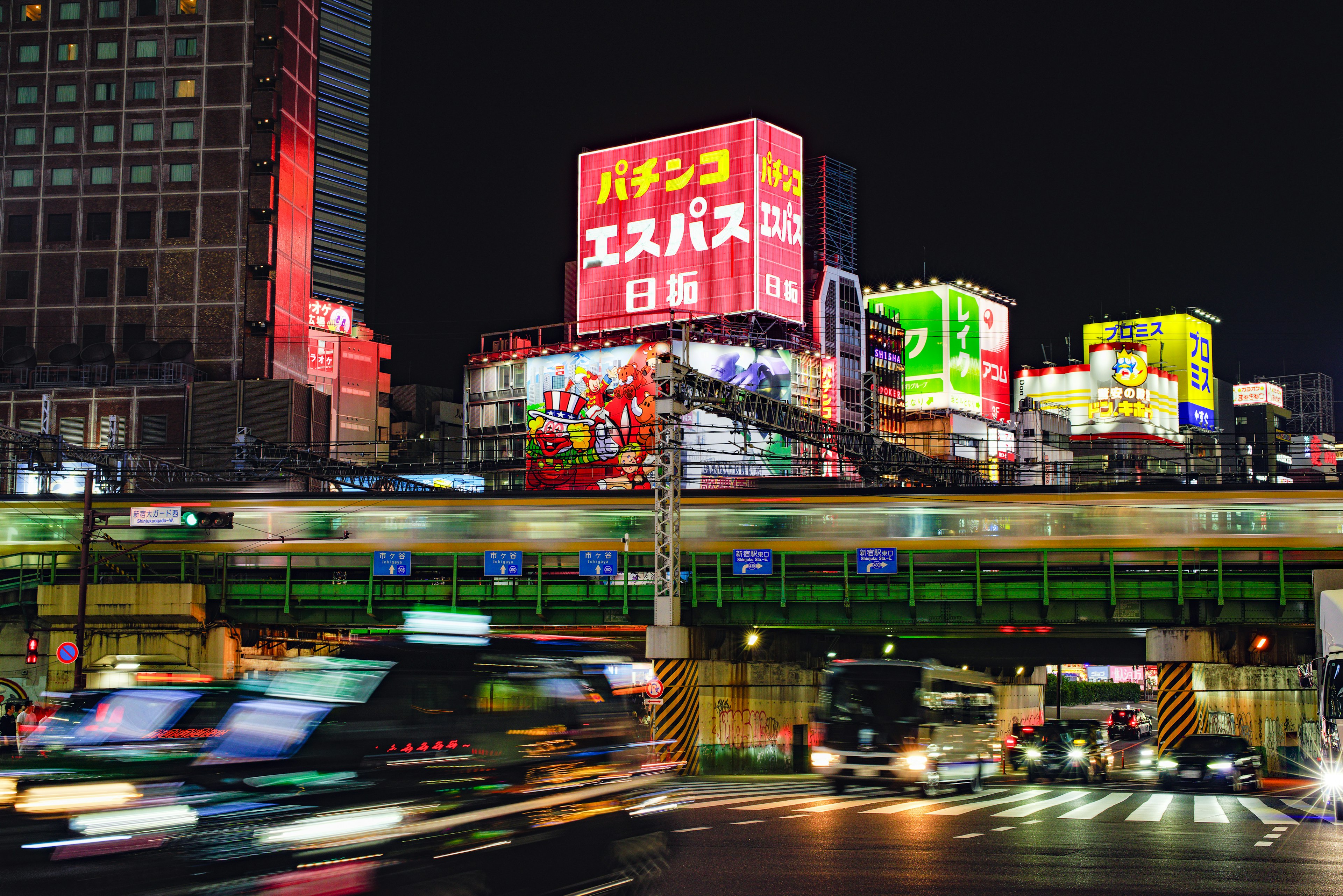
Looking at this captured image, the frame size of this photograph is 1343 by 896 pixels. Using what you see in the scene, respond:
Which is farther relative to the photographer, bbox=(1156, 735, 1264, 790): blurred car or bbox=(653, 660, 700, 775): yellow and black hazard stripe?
bbox=(653, 660, 700, 775): yellow and black hazard stripe

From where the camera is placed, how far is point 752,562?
37.2 metres

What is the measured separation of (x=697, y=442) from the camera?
72.8 metres

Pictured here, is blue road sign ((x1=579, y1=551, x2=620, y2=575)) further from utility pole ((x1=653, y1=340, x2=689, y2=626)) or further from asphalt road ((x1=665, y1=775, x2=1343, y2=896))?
asphalt road ((x1=665, y1=775, x2=1343, y2=896))

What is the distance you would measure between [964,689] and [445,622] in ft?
60.1

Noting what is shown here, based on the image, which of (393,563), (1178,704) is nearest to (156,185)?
(393,563)

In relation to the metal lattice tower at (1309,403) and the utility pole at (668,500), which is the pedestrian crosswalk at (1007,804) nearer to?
the utility pole at (668,500)

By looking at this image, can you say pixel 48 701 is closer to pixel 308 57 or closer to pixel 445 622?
pixel 445 622

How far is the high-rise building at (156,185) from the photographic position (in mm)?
68562

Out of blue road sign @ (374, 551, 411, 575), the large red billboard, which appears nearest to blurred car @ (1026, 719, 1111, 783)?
blue road sign @ (374, 551, 411, 575)

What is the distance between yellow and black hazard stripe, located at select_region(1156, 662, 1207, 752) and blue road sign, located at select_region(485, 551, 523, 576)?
61.1 ft

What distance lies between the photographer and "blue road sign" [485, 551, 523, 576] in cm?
3884

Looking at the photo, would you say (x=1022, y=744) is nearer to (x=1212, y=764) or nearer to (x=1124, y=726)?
(x=1212, y=764)

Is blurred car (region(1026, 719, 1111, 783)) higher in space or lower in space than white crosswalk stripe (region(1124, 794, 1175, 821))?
lower

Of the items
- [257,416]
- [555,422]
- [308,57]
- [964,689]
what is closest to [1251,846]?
[964,689]
